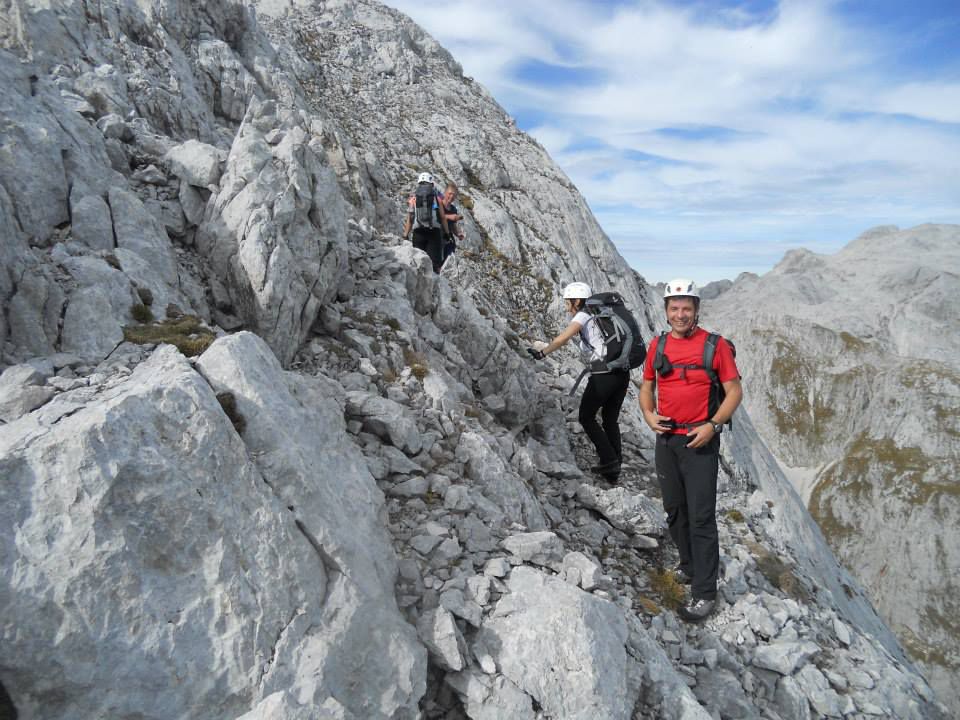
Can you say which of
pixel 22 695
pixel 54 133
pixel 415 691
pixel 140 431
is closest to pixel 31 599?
pixel 22 695

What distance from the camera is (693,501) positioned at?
811cm

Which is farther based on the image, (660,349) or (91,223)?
(91,223)

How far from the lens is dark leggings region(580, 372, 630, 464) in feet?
35.0

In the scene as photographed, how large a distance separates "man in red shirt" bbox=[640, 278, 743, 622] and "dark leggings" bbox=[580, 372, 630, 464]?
7.42 ft

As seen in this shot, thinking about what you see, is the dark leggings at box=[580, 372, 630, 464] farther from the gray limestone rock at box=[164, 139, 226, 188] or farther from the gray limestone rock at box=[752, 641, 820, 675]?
the gray limestone rock at box=[164, 139, 226, 188]

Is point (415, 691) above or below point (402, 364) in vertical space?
below

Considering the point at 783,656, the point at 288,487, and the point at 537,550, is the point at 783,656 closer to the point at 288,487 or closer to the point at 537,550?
the point at 537,550

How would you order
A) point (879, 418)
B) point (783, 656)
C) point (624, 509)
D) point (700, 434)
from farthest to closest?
1. point (879, 418)
2. point (624, 509)
3. point (783, 656)
4. point (700, 434)

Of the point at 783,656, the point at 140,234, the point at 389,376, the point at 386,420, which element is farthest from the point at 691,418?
the point at 140,234

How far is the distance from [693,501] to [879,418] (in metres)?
162

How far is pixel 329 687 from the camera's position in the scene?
4.70 meters

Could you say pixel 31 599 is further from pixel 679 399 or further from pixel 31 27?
pixel 31 27

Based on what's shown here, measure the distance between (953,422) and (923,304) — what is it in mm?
56547

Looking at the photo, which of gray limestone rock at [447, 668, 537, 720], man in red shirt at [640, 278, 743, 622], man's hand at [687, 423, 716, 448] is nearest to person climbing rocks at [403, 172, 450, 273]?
man in red shirt at [640, 278, 743, 622]
